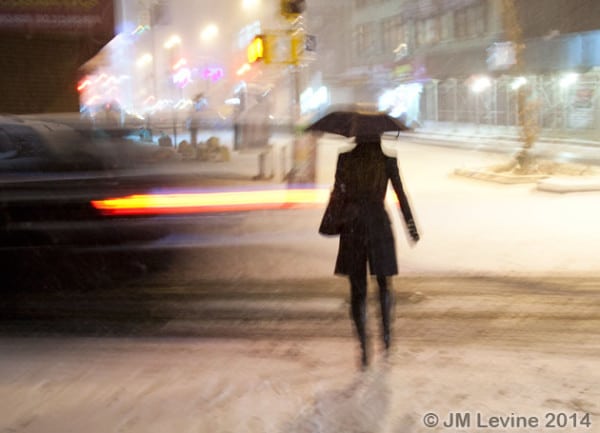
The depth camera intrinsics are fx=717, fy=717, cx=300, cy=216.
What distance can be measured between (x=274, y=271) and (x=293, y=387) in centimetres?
362

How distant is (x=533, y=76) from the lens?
102 feet

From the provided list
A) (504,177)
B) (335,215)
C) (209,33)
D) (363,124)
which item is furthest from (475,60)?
(335,215)

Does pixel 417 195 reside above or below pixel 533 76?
below

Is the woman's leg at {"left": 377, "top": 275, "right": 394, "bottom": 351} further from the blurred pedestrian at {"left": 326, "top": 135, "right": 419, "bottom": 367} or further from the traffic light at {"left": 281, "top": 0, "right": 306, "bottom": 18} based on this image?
the traffic light at {"left": 281, "top": 0, "right": 306, "bottom": 18}

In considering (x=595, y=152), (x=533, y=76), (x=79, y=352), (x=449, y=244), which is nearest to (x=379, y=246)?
(x=79, y=352)

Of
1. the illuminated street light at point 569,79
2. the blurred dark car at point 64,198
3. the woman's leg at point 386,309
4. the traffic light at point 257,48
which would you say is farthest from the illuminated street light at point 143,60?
the woman's leg at point 386,309

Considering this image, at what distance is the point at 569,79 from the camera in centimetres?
2989

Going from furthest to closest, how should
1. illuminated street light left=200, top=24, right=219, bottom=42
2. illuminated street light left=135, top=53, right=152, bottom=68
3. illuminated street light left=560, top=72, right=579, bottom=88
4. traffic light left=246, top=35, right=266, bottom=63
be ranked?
illuminated street light left=135, top=53, right=152, bottom=68 → illuminated street light left=200, top=24, right=219, bottom=42 → illuminated street light left=560, top=72, right=579, bottom=88 → traffic light left=246, top=35, right=266, bottom=63

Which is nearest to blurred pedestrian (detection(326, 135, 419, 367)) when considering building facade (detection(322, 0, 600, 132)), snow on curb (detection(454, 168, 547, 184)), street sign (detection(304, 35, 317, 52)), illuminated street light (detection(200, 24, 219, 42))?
street sign (detection(304, 35, 317, 52))

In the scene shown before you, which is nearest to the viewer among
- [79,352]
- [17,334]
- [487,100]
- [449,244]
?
[79,352]

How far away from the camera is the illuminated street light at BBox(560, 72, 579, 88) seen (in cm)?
2950

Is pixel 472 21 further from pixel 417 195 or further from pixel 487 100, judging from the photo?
pixel 417 195

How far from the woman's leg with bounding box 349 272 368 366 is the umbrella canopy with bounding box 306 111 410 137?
1.03m

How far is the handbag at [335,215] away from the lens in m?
5.18
